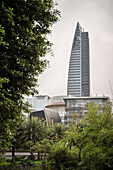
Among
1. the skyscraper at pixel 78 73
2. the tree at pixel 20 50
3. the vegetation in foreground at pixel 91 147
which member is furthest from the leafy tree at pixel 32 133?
the skyscraper at pixel 78 73

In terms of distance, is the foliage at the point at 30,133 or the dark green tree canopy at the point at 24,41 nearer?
the dark green tree canopy at the point at 24,41

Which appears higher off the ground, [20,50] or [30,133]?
[20,50]

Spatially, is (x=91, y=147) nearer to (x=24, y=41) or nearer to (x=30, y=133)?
(x=24, y=41)

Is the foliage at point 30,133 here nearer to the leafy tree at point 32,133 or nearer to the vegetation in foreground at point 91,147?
the leafy tree at point 32,133

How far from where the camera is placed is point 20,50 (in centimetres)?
775

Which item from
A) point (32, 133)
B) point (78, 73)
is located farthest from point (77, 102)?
point (78, 73)

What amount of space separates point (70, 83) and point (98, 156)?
147m

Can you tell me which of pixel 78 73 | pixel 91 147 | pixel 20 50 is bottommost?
pixel 91 147

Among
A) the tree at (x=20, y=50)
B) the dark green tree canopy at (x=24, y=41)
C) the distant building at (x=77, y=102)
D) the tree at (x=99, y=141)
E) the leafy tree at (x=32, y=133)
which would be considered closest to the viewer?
the tree at (x=20, y=50)

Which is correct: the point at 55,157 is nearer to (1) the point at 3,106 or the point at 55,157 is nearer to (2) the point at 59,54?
(1) the point at 3,106

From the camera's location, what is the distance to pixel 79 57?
161m

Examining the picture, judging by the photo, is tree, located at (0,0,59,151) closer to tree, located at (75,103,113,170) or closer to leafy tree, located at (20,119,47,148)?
tree, located at (75,103,113,170)

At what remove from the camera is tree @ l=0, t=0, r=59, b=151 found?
7.10 m

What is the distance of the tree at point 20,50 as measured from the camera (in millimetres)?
7098
